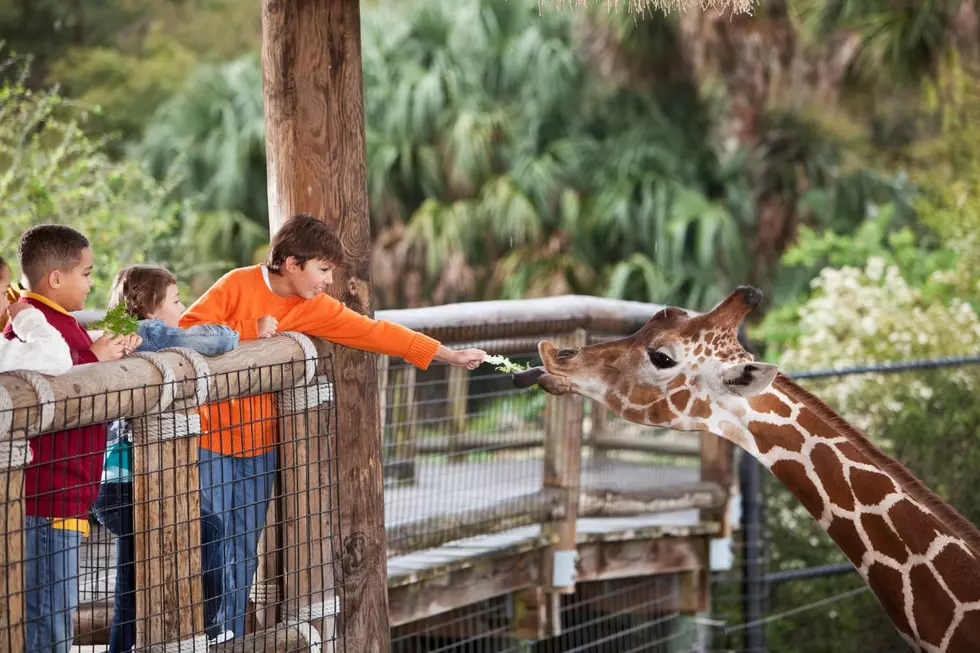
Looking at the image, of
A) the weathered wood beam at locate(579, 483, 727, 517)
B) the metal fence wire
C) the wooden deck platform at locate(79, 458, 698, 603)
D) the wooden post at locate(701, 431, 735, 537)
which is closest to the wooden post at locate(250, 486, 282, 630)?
the metal fence wire

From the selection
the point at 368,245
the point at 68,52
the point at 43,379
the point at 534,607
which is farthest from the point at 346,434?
the point at 68,52

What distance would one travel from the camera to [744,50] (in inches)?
635

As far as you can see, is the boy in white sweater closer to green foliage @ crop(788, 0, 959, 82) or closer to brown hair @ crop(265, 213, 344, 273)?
brown hair @ crop(265, 213, 344, 273)

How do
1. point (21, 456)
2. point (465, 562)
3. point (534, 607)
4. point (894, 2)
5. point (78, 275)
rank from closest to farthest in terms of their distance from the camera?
1. point (21, 456)
2. point (78, 275)
3. point (465, 562)
4. point (534, 607)
5. point (894, 2)

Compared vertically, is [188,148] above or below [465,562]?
above

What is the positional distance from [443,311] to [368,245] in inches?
44.9

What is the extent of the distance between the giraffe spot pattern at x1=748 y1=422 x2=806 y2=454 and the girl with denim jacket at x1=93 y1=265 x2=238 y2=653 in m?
2.02

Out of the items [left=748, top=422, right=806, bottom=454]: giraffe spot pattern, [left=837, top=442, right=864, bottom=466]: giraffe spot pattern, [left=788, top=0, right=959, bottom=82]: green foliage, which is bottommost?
[left=837, top=442, right=864, bottom=466]: giraffe spot pattern

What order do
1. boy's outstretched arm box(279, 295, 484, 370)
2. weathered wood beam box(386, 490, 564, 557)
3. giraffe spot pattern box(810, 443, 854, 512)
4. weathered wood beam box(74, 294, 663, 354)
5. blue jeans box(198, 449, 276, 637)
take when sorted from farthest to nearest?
weathered wood beam box(386, 490, 564, 557) → weathered wood beam box(74, 294, 663, 354) → giraffe spot pattern box(810, 443, 854, 512) → boy's outstretched arm box(279, 295, 484, 370) → blue jeans box(198, 449, 276, 637)

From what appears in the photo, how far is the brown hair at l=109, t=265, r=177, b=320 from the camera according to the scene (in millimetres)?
3846

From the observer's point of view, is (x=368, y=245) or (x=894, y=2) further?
(x=894, y=2)

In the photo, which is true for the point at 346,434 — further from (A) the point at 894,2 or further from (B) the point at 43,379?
(A) the point at 894,2

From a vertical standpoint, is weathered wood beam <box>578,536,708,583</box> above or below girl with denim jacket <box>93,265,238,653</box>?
below

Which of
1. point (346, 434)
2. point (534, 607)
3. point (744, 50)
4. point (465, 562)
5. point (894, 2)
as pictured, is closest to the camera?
point (346, 434)
